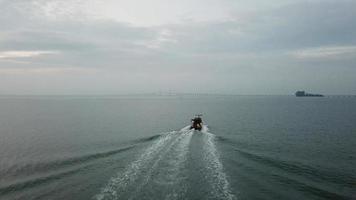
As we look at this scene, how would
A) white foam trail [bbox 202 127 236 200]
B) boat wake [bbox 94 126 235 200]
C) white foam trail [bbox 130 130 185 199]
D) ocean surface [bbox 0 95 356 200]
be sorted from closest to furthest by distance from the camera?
1. boat wake [bbox 94 126 235 200]
2. white foam trail [bbox 202 127 236 200]
3. ocean surface [bbox 0 95 356 200]
4. white foam trail [bbox 130 130 185 199]

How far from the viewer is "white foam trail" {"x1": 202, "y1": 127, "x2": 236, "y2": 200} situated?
35062 mm

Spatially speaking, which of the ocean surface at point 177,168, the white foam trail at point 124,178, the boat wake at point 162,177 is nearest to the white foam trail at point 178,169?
the boat wake at point 162,177

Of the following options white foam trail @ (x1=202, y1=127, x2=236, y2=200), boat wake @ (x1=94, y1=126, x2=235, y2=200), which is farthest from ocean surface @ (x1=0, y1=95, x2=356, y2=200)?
boat wake @ (x1=94, y1=126, x2=235, y2=200)

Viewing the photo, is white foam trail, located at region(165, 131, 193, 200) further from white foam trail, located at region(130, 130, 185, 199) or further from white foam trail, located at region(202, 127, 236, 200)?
white foam trail, located at region(202, 127, 236, 200)

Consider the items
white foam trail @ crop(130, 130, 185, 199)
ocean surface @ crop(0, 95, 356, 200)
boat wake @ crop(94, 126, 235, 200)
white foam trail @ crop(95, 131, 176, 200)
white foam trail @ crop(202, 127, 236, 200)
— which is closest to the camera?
boat wake @ crop(94, 126, 235, 200)

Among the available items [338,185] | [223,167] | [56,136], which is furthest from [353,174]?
[56,136]

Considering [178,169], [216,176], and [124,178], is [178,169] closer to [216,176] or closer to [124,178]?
[216,176]

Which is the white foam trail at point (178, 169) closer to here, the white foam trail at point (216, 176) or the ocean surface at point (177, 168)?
the ocean surface at point (177, 168)

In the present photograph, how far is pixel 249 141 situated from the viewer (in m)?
69.9

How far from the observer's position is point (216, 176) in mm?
41156

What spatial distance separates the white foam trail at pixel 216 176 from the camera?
35.1m

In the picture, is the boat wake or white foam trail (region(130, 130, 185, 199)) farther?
white foam trail (region(130, 130, 185, 199))

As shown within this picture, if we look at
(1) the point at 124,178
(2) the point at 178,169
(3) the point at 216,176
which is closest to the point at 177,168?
(2) the point at 178,169

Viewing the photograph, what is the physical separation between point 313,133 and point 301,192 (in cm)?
5386
